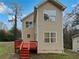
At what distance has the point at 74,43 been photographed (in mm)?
38125

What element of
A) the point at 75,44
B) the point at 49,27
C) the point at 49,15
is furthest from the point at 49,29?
the point at 75,44

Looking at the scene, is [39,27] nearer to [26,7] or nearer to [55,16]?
[55,16]

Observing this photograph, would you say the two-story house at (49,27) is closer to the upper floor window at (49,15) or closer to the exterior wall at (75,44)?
the upper floor window at (49,15)

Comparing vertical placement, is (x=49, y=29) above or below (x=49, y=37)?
above

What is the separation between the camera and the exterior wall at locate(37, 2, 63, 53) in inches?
1015

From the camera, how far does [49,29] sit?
26.1 m

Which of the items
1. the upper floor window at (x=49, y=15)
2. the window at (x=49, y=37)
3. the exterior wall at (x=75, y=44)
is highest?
the upper floor window at (x=49, y=15)

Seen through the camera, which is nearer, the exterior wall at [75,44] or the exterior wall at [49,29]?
the exterior wall at [49,29]

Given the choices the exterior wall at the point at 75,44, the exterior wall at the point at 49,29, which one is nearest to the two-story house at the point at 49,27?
the exterior wall at the point at 49,29

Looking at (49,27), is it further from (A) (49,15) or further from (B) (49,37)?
(A) (49,15)

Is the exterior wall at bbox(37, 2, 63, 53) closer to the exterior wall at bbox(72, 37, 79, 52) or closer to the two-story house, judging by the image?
the two-story house

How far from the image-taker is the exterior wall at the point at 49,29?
2578 cm

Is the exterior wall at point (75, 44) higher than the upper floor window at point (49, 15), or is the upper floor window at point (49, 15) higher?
the upper floor window at point (49, 15)

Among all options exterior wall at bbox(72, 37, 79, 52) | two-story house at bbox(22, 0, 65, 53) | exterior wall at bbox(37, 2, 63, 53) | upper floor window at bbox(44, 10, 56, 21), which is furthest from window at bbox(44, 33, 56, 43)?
exterior wall at bbox(72, 37, 79, 52)
